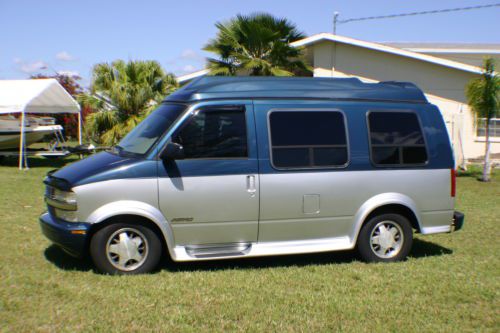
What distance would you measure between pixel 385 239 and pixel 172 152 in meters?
3.02

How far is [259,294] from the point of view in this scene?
541 cm

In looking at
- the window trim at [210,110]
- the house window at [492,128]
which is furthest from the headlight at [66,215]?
the house window at [492,128]

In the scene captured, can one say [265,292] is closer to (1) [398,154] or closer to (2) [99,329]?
(2) [99,329]

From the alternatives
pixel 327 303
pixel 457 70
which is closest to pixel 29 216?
pixel 327 303

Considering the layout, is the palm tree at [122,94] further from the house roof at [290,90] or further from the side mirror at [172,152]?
the side mirror at [172,152]

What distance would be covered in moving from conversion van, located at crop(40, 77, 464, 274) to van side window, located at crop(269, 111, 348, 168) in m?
0.01

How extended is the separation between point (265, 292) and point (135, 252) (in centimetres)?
158

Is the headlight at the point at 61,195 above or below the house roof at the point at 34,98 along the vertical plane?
below

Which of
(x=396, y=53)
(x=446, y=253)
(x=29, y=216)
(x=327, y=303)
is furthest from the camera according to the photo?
(x=396, y=53)

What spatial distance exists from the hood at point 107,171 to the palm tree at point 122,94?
36.1 ft

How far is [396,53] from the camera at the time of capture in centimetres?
1719

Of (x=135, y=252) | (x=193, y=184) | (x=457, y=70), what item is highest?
(x=457, y=70)

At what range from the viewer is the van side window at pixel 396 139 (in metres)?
6.56

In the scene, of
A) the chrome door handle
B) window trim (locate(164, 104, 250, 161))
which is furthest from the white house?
the chrome door handle
